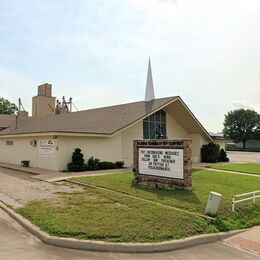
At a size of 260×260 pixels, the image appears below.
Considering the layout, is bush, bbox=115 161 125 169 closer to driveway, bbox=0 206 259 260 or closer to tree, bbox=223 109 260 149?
driveway, bbox=0 206 259 260

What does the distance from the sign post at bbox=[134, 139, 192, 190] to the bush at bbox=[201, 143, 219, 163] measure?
17.3 meters

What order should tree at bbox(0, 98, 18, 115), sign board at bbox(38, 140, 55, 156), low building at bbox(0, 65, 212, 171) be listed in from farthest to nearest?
tree at bbox(0, 98, 18, 115)
low building at bbox(0, 65, 212, 171)
sign board at bbox(38, 140, 55, 156)

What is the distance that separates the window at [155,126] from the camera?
26.6 meters

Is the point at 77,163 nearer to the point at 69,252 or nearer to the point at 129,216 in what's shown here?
the point at 129,216

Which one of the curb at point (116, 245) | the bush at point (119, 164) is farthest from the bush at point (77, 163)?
the curb at point (116, 245)

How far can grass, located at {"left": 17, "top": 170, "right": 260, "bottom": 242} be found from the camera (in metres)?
7.32

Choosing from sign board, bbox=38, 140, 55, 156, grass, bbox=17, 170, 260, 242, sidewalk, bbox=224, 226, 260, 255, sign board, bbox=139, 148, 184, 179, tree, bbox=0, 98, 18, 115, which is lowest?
sidewalk, bbox=224, 226, 260, 255

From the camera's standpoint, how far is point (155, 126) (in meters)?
27.4

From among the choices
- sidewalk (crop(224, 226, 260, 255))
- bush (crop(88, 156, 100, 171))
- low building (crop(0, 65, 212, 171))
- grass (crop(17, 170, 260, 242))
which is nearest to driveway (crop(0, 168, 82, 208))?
grass (crop(17, 170, 260, 242))

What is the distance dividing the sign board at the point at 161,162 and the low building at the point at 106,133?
23.6ft

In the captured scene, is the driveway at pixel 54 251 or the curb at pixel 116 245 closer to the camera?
the driveway at pixel 54 251

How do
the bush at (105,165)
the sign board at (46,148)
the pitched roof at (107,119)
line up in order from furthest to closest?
the pitched roof at (107,119), the bush at (105,165), the sign board at (46,148)

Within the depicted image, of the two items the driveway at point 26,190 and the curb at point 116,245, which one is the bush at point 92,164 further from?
the curb at point 116,245

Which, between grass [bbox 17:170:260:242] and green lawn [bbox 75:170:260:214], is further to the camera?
green lawn [bbox 75:170:260:214]
